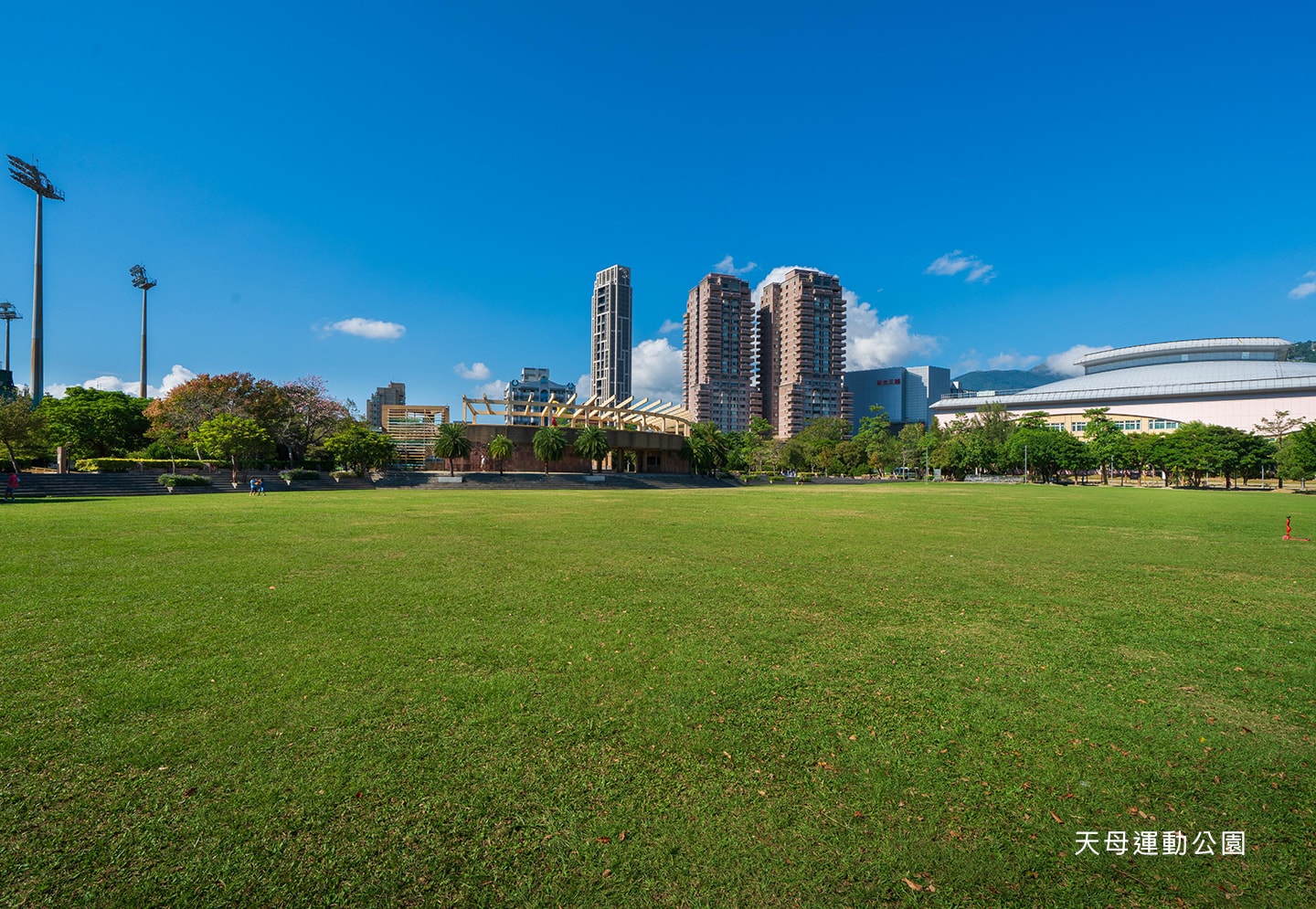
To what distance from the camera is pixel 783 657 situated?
245 inches

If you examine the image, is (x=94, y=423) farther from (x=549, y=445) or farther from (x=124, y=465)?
(x=549, y=445)

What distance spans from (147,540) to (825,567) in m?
15.5

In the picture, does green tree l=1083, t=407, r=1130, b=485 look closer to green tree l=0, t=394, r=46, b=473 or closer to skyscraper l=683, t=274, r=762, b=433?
skyscraper l=683, t=274, r=762, b=433

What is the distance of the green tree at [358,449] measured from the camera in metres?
49.7

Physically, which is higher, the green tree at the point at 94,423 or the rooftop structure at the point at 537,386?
the rooftop structure at the point at 537,386

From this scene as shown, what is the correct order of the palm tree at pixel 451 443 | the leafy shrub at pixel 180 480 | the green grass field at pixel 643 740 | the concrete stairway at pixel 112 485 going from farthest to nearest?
1. the palm tree at pixel 451 443
2. the leafy shrub at pixel 180 480
3. the concrete stairway at pixel 112 485
4. the green grass field at pixel 643 740

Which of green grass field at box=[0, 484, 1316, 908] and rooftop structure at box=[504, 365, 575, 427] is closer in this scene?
green grass field at box=[0, 484, 1316, 908]

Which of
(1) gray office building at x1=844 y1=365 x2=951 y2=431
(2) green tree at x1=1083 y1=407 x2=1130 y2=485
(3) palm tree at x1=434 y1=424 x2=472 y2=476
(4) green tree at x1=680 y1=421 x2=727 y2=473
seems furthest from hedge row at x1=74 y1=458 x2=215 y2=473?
(1) gray office building at x1=844 y1=365 x2=951 y2=431

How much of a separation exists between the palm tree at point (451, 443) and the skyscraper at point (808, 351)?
412 ft

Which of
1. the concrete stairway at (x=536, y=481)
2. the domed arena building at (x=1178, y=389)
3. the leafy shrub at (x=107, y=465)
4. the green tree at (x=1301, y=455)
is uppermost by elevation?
the domed arena building at (x=1178, y=389)

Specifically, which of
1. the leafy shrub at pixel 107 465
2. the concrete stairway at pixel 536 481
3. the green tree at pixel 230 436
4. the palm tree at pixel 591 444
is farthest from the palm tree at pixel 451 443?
the leafy shrub at pixel 107 465

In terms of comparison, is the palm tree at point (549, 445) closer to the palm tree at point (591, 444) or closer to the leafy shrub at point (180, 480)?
the palm tree at point (591, 444)

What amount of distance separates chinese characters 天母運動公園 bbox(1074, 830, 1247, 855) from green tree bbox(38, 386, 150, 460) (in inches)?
2541

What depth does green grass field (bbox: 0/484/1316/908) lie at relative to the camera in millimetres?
3096
